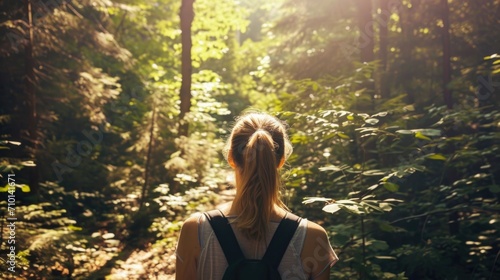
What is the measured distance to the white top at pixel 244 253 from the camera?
7.61 ft

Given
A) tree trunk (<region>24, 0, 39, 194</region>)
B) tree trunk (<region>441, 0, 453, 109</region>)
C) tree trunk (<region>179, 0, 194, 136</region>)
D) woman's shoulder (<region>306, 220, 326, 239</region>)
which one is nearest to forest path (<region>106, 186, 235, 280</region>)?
tree trunk (<region>24, 0, 39, 194</region>)

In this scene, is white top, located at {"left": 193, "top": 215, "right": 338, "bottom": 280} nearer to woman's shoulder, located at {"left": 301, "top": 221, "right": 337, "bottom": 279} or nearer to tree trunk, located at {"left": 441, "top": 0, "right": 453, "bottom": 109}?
woman's shoulder, located at {"left": 301, "top": 221, "right": 337, "bottom": 279}

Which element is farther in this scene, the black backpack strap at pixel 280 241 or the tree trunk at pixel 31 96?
the tree trunk at pixel 31 96

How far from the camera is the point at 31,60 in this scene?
406 inches

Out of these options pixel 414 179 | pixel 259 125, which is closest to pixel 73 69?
pixel 414 179

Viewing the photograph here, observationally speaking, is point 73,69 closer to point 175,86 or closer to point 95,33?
point 95,33

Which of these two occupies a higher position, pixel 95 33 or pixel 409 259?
pixel 95 33

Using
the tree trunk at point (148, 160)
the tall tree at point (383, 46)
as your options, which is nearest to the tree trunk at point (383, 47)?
the tall tree at point (383, 46)

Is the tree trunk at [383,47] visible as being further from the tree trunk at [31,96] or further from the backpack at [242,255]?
the backpack at [242,255]

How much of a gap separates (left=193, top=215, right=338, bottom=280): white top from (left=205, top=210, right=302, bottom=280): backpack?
0.08 feet

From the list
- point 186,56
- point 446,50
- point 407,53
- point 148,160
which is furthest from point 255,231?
point 186,56

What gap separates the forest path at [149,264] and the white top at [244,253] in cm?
569

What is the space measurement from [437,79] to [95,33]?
9189 mm

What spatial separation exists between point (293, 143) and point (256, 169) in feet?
15.0
